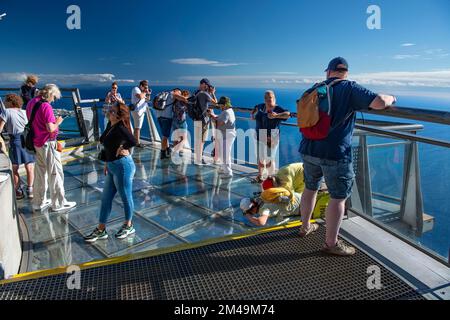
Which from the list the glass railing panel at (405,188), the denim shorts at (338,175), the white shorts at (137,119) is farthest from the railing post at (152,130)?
the denim shorts at (338,175)

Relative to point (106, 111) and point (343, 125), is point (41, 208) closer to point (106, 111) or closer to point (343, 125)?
point (106, 111)

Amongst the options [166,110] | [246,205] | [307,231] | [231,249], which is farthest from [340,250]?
[166,110]

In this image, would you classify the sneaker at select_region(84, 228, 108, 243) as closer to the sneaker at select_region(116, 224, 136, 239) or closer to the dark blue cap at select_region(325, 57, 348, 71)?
the sneaker at select_region(116, 224, 136, 239)

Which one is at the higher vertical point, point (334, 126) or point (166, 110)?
point (166, 110)

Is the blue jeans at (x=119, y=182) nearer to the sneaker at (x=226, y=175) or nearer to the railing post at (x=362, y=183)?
the railing post at (x=362, y=183)

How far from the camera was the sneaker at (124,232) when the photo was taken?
4.03 m

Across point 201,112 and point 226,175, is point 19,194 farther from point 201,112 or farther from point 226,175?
point 201,112

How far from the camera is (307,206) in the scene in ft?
10.2

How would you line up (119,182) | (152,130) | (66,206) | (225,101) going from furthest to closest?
(152,130) < (225,101) < (66,206) < (119,182)

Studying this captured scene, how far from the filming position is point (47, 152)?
15.3 feet

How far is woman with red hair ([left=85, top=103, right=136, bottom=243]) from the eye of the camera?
12.0ft

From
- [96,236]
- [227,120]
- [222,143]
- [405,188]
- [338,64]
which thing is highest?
[338,64]

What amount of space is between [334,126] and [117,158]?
2308 millimetres

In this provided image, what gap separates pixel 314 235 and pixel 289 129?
9.49 ft
